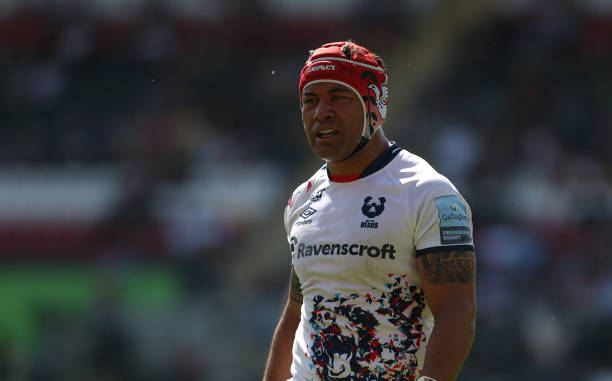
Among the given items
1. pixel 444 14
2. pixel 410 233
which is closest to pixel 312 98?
pixel 410 233

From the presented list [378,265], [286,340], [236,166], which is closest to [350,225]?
[378,265]

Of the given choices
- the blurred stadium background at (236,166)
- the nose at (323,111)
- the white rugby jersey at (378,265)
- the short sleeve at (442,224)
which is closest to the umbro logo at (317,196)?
the white rugby jersey at (378,265)

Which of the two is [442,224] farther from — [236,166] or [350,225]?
[236,166]

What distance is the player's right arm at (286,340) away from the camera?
3877 millimetres

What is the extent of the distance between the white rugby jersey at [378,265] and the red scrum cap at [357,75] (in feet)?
0.56

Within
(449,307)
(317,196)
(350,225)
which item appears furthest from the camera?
(317,196)

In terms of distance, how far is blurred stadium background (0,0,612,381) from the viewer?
32.4ft

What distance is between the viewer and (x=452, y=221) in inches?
127

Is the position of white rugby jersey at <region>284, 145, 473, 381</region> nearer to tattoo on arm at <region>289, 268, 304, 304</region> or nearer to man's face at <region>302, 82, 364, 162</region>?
man's face at <region>302, 82, 364, 162</region>

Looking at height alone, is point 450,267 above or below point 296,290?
above

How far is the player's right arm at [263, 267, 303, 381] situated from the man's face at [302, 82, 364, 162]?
61 centimetres

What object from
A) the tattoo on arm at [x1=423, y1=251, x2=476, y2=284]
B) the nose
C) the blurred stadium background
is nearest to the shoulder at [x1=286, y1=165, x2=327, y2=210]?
the nose

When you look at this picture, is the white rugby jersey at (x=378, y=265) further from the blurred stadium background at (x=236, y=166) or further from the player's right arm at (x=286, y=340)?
the blurred stadium background at (x=236, y=166)

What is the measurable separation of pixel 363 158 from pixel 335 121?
183 mm
